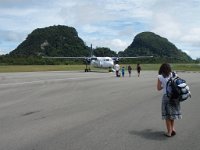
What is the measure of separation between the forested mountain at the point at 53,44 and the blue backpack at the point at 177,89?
468ft

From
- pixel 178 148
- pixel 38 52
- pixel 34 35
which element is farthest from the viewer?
pixel 34 35

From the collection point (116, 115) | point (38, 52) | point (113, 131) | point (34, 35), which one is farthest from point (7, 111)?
point (34, 35)

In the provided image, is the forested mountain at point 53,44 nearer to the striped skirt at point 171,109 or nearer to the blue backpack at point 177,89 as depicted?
the striped skirt at point 171,109

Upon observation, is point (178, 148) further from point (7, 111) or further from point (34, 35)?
point (34, 35)

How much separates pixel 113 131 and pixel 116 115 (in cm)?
277

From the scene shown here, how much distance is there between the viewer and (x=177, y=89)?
27.2 feet

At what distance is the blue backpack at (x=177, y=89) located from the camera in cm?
828

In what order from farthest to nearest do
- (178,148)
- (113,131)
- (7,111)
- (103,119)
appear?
1. (7,111)
2. (103,119)
3. (113,131)
4. (178,148)

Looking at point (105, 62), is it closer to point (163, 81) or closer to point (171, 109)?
point (163, 81)

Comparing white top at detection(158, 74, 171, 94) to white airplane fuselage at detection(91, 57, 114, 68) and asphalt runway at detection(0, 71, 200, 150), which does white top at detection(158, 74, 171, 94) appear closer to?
asphalt runway at detection(0, 71, 200, 150)

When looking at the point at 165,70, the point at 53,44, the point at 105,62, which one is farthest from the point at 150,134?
the point at 53,44

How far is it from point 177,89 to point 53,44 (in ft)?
523

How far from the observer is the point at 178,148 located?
7.34m

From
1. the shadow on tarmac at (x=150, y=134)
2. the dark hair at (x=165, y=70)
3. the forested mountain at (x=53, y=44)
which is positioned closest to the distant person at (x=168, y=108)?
the dark hair at (x=165, y=70)
